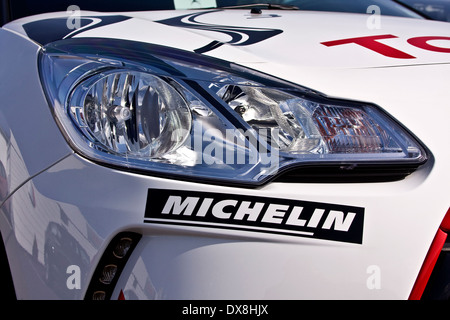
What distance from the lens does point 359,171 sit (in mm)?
1190

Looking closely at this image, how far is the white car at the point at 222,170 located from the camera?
1.10m

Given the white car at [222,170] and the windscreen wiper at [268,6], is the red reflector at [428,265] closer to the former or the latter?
the white car at [222,170]

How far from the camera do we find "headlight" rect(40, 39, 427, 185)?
117 centimetres

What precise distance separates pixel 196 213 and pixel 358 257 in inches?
12.5

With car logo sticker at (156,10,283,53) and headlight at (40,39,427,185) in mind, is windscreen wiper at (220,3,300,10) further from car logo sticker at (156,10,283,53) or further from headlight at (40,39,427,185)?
headlight at (40,39,427,185)

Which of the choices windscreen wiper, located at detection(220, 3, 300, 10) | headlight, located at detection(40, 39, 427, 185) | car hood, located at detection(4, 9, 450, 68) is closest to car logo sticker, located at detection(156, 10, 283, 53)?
car hood, located at detection(4, 9, 450, 68)

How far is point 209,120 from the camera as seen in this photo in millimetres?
1198

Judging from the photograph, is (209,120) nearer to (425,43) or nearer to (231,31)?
(231,31)

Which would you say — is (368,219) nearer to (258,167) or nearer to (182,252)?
(258,167)

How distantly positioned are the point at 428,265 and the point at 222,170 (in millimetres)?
440

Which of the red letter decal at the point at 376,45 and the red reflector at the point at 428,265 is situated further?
the red letter decal at the point at 376,45

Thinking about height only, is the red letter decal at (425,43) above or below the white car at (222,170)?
above

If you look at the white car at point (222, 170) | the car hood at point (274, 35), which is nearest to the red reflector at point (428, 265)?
the white car at point (222, 170)
